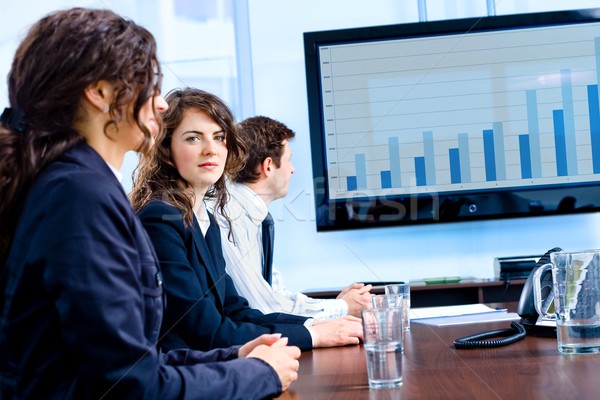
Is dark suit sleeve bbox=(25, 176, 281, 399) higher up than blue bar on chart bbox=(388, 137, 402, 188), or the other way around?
blue bar on chart bbox=(388, 137, 402, 188)

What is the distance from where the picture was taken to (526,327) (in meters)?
1.58

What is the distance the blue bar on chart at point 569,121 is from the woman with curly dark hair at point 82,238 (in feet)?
9.29

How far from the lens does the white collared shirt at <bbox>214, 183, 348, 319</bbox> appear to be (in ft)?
7.38

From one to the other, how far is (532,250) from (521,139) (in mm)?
569

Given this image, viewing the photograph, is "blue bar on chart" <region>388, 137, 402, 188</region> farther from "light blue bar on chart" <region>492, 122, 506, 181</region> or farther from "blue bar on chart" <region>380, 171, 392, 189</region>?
"light blue bar on chart" <region>492, 122, 506, 181</region>

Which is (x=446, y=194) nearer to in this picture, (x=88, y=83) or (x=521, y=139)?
(x=521, y=139)

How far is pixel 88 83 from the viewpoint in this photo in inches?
42.4

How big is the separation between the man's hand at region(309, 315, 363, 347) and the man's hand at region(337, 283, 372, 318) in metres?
0.51

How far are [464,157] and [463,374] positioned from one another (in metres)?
2.58

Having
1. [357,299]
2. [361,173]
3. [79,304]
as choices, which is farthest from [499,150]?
[79,304]

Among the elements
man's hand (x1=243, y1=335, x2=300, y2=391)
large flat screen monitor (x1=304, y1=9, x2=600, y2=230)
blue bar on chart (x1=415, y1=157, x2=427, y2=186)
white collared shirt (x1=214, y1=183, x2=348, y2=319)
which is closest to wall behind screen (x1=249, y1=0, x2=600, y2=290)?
large flat screen monitor (x1=304, y1=9, x2=600, y2=230)

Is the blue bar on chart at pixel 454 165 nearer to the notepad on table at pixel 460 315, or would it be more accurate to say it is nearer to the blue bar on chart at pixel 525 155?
the blue bar on chart at pixel 525 155

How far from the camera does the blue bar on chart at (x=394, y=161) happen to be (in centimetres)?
367

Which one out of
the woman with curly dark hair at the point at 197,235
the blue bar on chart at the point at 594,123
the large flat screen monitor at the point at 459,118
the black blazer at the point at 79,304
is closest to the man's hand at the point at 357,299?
the woman with curly dark hair at the point at 197,235
